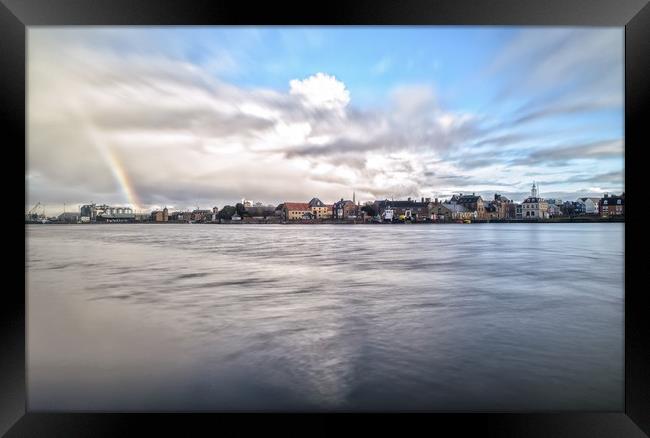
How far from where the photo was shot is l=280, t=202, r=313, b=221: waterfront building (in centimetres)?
4985

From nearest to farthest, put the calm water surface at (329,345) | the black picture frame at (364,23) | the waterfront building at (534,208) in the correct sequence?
1. the black picture frame at (364,23)
2. the calm water surface at (329,345)
3. the waterfront building at (534,208)

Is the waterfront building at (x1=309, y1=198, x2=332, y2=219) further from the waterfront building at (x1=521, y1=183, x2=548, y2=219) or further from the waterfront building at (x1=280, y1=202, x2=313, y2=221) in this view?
the waterfront building at (x1=521, y1=183, x2=548, y2=219)

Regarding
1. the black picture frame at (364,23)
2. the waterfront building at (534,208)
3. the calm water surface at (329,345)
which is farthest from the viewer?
the waterfront building at (534,208)

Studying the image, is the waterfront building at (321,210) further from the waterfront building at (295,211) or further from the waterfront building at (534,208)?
the waterfront building at (534,208)

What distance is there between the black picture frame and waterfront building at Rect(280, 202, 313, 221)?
47.4 meters

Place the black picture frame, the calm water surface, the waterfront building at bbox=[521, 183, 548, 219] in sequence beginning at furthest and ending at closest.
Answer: the waterfront building at bbox=[521, 183, 548, 219] → the calm water surface → the black picture frame

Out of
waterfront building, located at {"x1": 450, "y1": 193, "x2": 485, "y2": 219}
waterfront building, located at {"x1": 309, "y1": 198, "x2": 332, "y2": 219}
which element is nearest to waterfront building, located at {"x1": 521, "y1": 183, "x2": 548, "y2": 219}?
waterfront building, located at {"x1": 450, "y1": 193, "x2": 485, "y2": 219}

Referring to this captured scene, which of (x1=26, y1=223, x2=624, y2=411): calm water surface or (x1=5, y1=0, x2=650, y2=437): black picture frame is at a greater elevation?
(x1=5, y1=0, x2=650, y2=437): black picture frame

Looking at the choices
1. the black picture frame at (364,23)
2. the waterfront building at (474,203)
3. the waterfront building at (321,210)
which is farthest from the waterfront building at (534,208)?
the black picture frame at (364,23)

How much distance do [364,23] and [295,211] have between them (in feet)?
157

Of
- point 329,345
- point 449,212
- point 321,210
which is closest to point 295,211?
point 321,210

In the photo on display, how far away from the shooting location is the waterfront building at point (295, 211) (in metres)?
49.8

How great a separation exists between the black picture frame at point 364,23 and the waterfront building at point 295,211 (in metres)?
47.4
